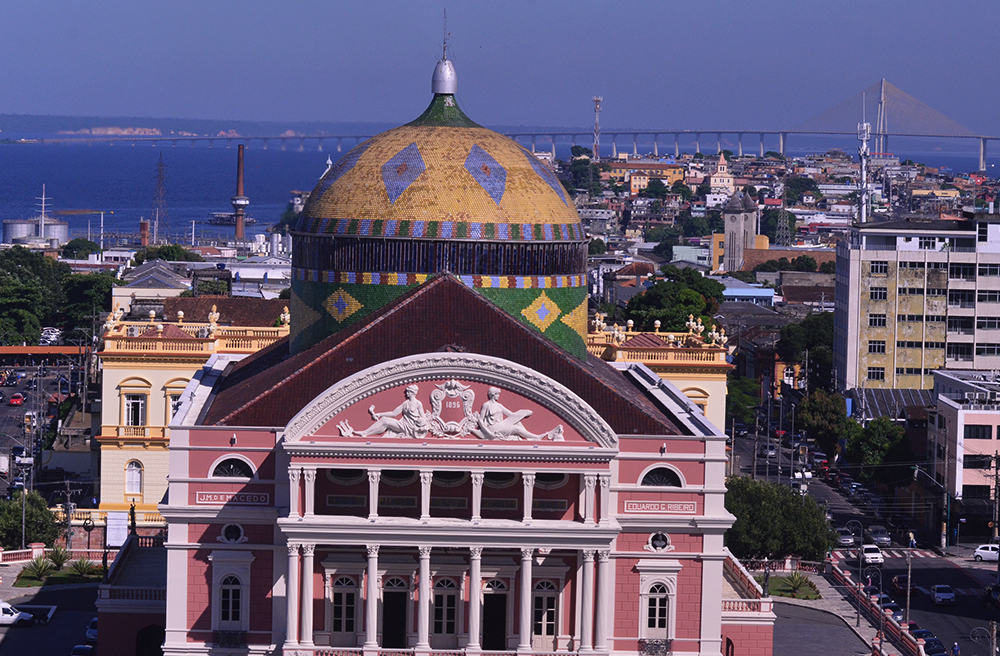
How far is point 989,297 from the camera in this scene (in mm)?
120062

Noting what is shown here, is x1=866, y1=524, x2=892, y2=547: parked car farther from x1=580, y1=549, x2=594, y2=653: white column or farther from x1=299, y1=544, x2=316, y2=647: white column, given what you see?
x1=299, y1=544, x2=316, y2=647: white column

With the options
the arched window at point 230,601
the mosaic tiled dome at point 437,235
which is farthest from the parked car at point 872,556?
the arched window at point 230,601

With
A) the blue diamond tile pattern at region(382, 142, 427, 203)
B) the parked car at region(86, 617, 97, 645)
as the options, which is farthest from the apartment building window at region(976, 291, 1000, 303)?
the parked car at region(86, 617, 97, 645)

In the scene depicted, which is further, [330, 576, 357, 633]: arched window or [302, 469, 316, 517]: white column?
[330, 576, 357, 633]: arched window

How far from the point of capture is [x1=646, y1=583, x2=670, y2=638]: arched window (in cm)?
5316

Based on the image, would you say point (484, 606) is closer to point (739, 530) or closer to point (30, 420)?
point (739, 530)

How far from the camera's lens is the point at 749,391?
414 ft

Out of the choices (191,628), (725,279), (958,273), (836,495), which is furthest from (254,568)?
(725,279)

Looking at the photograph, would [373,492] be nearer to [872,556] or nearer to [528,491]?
[528,491]

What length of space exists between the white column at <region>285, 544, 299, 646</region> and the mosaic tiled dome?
9.66 metres

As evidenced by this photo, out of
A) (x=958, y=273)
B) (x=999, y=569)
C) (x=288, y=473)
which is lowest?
(x=999, y=569)

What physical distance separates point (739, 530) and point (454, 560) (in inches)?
949

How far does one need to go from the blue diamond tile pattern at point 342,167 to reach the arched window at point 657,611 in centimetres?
1667

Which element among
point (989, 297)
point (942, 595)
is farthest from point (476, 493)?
point (989, 297)
